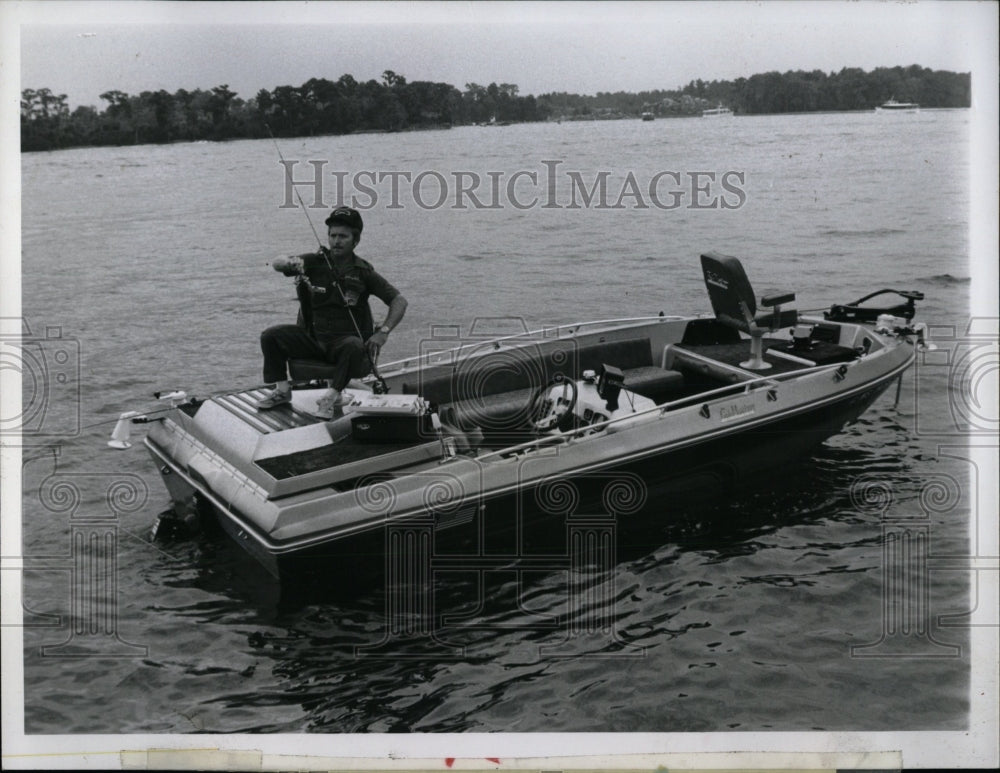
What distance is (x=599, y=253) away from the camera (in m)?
14.2

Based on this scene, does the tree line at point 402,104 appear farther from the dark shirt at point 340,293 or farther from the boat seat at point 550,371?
the boat seat at point 550,371

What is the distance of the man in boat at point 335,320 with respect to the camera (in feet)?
25.5

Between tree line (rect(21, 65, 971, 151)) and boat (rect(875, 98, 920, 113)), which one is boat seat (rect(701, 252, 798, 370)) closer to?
tree line (rect(21, 65, 971, 151))

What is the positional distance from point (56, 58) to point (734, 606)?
6101 mm

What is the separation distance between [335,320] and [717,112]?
13.8 ft

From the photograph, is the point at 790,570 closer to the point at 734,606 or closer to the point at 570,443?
the point at 734,606

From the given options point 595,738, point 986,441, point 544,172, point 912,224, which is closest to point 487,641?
point 595,738

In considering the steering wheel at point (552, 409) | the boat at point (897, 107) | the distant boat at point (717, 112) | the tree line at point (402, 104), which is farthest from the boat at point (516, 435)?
the boat at point (897, 107)

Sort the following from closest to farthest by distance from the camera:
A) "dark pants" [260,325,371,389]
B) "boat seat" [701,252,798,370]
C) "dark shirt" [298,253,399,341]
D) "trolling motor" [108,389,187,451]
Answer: "trolling motor" [108,389,187,451], "dark pants" [260,325,371,389], "dark shirt" [298,253,399,341], "boat seat" [701,252,798,370]

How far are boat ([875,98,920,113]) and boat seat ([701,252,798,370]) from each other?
1781mm

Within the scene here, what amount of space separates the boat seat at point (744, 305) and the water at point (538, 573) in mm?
1169

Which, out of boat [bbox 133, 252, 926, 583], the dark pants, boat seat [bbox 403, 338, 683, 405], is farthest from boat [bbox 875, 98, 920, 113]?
the dark pants

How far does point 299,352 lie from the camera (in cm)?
797

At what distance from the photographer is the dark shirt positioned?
310 inches
